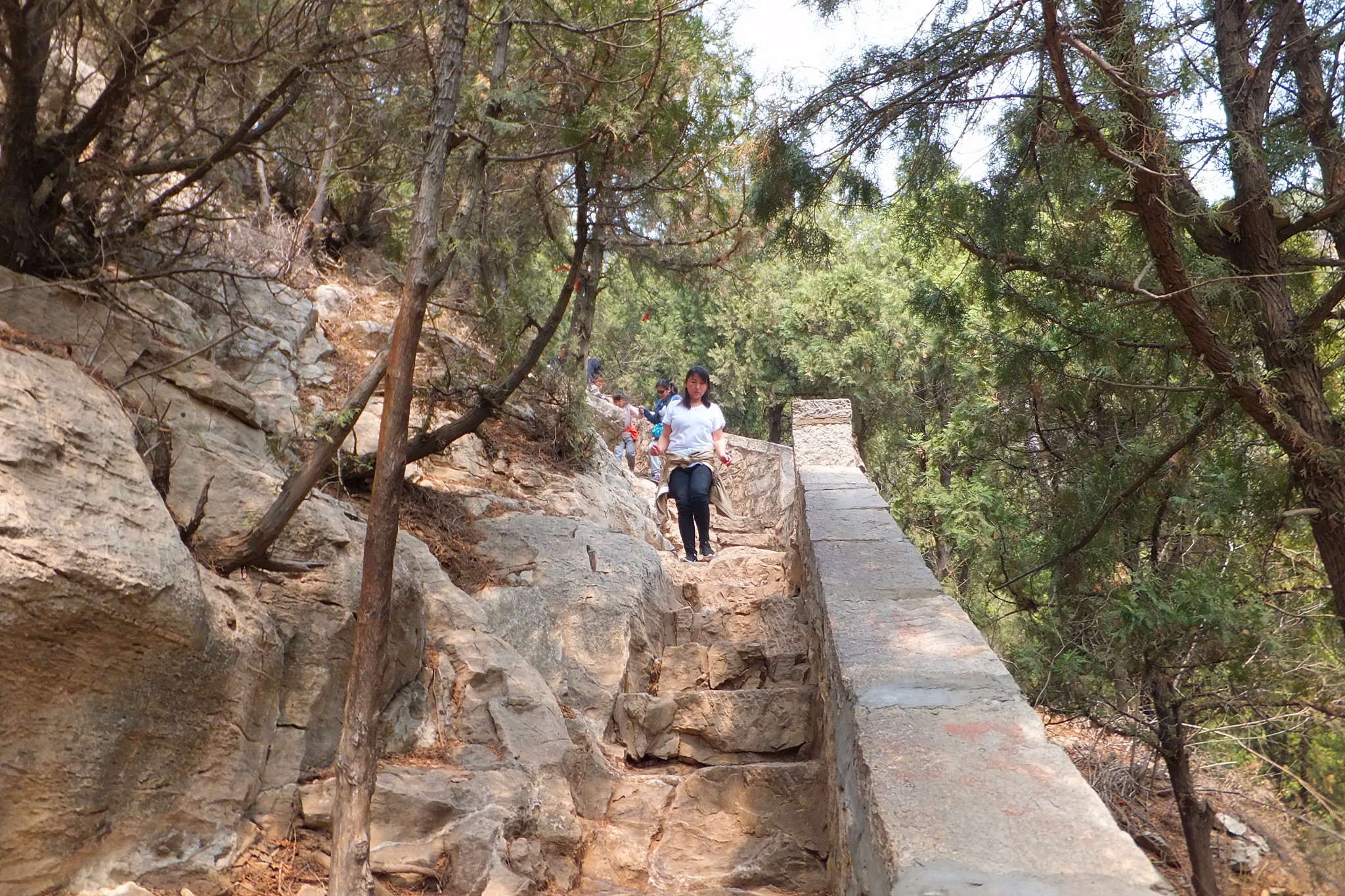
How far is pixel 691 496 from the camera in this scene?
796cm

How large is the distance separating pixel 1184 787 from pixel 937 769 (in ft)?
15.4

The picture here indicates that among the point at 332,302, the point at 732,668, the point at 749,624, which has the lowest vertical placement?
the point at 732,668

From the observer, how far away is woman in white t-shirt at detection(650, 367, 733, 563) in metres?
7.85

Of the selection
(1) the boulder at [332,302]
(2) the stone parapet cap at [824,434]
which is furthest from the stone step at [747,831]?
(1) the boulder at [332,302]

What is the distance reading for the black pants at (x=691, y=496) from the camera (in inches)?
312

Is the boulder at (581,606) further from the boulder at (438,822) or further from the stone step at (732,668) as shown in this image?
the boulder at (438,822)

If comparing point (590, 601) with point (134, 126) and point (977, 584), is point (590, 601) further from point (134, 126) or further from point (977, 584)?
point (977, 584)

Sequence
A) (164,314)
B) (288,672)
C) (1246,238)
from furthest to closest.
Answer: (164,314), (1246,238), (288,672)

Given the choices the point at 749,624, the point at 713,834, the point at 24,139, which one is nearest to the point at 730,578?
the point at 749,624

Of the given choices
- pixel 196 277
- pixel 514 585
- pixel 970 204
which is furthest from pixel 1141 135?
pixel 196 277

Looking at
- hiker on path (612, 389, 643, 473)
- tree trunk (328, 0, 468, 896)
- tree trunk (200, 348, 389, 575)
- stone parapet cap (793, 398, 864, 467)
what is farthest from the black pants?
hiker on path (612, 389, 643, 473)

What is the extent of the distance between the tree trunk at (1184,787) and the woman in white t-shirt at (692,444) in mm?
3564

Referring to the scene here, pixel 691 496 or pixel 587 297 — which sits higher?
pixel 587 297

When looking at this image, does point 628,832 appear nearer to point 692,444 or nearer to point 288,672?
point 288,672
